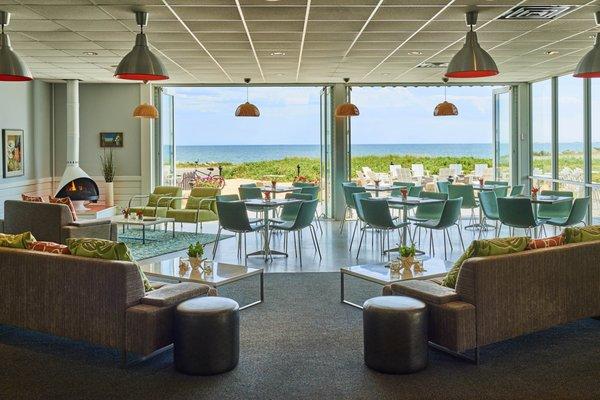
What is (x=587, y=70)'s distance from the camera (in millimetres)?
5910

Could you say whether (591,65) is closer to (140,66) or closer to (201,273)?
(201,273)

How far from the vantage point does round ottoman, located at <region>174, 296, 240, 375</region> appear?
3998mm

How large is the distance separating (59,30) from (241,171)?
90.1 ft

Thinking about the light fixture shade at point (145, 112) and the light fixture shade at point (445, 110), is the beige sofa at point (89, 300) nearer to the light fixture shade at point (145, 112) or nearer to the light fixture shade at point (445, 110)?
the light fixture shade at point (145, 112)

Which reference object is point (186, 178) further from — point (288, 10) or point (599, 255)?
point (599, 255)

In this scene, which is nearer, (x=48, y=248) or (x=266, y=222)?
(x=48, y=248)

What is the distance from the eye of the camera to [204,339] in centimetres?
400

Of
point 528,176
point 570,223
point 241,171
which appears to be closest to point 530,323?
point 570,223

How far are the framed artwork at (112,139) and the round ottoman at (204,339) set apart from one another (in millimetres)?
9503

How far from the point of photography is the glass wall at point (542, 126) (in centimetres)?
1219

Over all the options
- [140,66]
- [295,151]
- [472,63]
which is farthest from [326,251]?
[295,151]

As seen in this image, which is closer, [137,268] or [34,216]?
[137,268]

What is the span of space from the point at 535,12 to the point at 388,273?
124 inches

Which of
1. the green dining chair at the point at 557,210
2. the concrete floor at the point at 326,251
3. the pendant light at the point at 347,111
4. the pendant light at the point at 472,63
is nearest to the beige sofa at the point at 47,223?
the concrete floor at the point at 326,251
